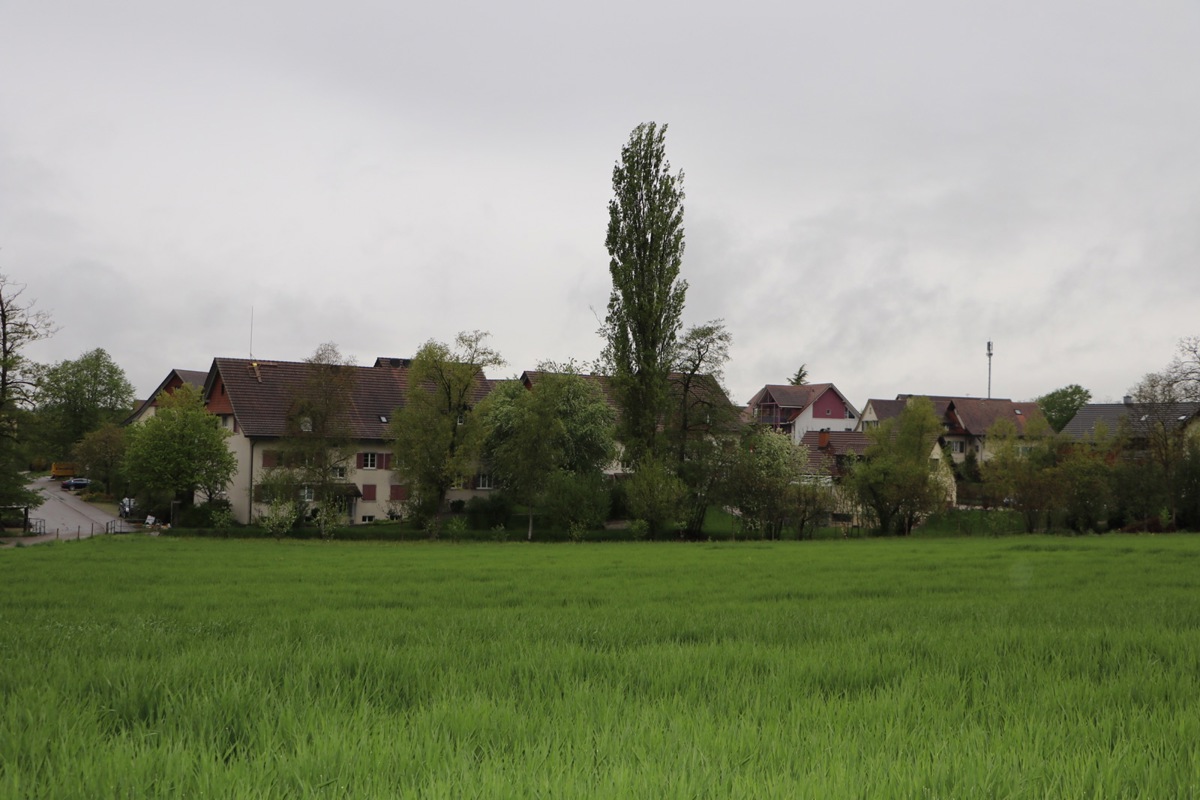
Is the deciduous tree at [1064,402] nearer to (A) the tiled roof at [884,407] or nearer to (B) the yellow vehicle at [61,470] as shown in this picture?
(A) the tiled roof at [884,407]

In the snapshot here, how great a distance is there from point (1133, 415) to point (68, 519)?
7576 cm

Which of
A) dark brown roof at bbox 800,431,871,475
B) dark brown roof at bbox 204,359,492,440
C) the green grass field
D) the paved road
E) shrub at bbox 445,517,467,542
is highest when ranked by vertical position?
dark brown roof at bbox 204,359,492,440

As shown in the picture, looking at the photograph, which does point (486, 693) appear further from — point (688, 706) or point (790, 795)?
point (790, 795)

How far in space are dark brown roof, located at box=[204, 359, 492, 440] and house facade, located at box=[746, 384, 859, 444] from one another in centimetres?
5623

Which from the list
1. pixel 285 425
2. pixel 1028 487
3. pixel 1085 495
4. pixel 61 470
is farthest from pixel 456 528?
pixel 61 470

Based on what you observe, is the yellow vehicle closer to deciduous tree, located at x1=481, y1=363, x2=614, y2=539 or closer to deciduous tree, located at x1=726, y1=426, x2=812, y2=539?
Result: deciduous tree, located at x1=481, y1=363, x2=614, y2=539

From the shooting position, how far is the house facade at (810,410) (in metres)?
112

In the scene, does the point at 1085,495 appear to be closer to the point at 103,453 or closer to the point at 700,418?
the point at 700,418

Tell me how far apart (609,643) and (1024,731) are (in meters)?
4.50

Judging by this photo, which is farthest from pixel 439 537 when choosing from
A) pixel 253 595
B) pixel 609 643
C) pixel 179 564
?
pixel 609 643

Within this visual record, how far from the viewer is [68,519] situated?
61.5 metres

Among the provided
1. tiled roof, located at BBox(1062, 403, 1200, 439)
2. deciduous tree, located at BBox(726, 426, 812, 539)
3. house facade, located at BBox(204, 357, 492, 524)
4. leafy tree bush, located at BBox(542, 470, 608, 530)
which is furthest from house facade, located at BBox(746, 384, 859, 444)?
leafy tree bush, located at BBox(542, 470, 608, 530)

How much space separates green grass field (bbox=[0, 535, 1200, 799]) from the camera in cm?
406

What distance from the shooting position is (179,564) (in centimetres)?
2628
